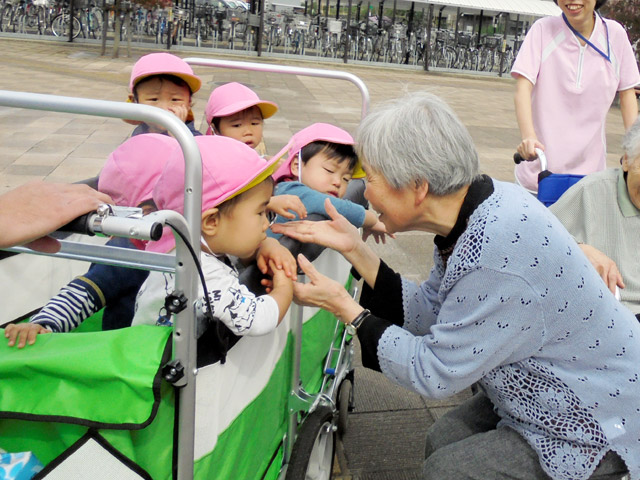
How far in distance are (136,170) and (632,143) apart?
1.59 metres

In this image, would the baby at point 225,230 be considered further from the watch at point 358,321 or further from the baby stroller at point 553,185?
the baby stroller at point 553,185

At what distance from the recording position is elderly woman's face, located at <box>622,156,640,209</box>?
7.57 ft

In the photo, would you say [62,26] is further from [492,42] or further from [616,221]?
[616,221]

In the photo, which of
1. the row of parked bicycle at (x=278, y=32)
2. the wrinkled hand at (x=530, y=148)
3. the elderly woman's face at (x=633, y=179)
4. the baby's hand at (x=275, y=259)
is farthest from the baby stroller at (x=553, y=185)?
the row of parked bicycle at (x=278, y=32)

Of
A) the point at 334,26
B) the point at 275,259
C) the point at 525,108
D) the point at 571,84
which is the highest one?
the point at 334,26

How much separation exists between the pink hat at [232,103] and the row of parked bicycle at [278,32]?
15.5m

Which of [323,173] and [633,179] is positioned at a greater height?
[633,179]

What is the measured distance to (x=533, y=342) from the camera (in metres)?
1.68

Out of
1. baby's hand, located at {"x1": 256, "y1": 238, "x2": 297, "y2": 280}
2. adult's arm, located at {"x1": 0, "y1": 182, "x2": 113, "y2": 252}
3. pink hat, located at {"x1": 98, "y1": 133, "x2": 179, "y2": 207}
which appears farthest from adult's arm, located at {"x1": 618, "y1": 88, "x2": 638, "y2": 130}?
adult's arm, located at {"x1": 0, "y1": 182, "x2": 113, "y2": 252}

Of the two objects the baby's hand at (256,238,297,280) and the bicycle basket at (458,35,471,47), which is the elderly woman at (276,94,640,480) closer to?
the baby's hand at (256,238,297,280)

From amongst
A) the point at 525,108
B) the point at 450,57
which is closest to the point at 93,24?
the point at 450,57

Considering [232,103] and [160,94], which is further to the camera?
[232,103]

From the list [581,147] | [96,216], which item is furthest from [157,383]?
[581,147]

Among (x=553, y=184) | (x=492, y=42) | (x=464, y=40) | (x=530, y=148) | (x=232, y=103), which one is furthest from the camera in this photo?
(x=492, y=42)
